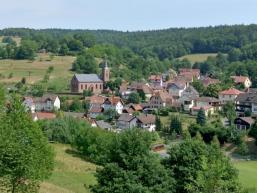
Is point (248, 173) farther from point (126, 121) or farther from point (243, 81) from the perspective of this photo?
point (243, 81)

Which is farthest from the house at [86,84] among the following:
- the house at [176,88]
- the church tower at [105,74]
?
the house at [176,88]

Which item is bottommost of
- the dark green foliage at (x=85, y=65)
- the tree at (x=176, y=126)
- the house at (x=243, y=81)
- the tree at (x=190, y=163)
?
the tree at (x=176, y=126)

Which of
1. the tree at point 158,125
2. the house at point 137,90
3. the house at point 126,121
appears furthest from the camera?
the house at point 137,90

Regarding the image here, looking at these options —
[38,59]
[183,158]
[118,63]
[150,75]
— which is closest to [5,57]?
[38,59]

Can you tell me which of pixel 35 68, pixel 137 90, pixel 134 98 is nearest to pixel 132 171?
pixel 134 98

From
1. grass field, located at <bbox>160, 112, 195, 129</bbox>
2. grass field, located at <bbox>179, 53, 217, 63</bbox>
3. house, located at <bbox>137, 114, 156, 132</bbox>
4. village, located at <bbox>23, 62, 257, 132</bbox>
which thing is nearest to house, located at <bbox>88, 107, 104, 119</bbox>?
village, located at <bbox>23, 62, 257, 132</bbox>

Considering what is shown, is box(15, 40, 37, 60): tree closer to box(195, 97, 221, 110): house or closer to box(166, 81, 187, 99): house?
box(166, 81, 187, 99): house

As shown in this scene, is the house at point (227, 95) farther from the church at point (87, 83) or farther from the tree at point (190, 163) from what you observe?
the tree at point (190, 163)
